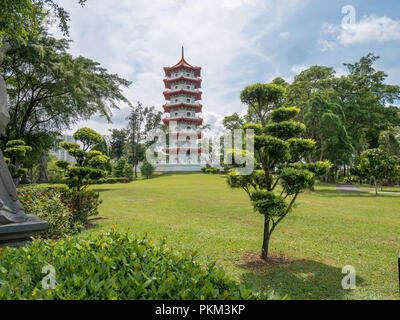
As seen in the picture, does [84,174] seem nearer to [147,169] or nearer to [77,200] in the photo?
[77,200]

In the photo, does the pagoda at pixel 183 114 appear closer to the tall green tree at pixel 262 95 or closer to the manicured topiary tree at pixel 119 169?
the manicured topiary tree at pixel 119 169

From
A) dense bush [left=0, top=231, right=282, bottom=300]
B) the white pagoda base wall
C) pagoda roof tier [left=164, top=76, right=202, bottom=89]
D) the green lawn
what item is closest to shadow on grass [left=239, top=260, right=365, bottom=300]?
the green lawn

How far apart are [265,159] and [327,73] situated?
26.5 meters

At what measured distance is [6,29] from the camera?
17.2 feet

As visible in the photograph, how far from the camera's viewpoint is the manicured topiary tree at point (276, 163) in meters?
4.59

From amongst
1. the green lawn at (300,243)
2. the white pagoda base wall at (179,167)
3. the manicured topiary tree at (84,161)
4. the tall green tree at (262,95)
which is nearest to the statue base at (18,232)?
the green lawn at (300,243)

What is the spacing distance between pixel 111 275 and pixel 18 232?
2581 millimetres

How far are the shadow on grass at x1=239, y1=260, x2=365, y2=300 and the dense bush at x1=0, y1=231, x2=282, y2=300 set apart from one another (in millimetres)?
1702

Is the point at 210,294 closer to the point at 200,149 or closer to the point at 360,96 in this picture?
the point at 360,96

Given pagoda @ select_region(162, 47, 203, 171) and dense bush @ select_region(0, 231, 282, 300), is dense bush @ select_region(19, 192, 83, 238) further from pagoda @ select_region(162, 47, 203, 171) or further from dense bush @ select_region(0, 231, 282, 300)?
pagoda @ select_region(162, 47, 203, 171)

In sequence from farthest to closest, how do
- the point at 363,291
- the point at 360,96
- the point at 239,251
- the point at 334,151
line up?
the point at 360,96 < the point at 334,151 < the point at 239,251 < the point at 363,291

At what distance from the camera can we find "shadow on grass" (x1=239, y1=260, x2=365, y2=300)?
369 centimetres

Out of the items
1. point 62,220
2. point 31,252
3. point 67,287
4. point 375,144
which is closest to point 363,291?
point 67,287

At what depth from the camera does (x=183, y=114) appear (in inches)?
1769
